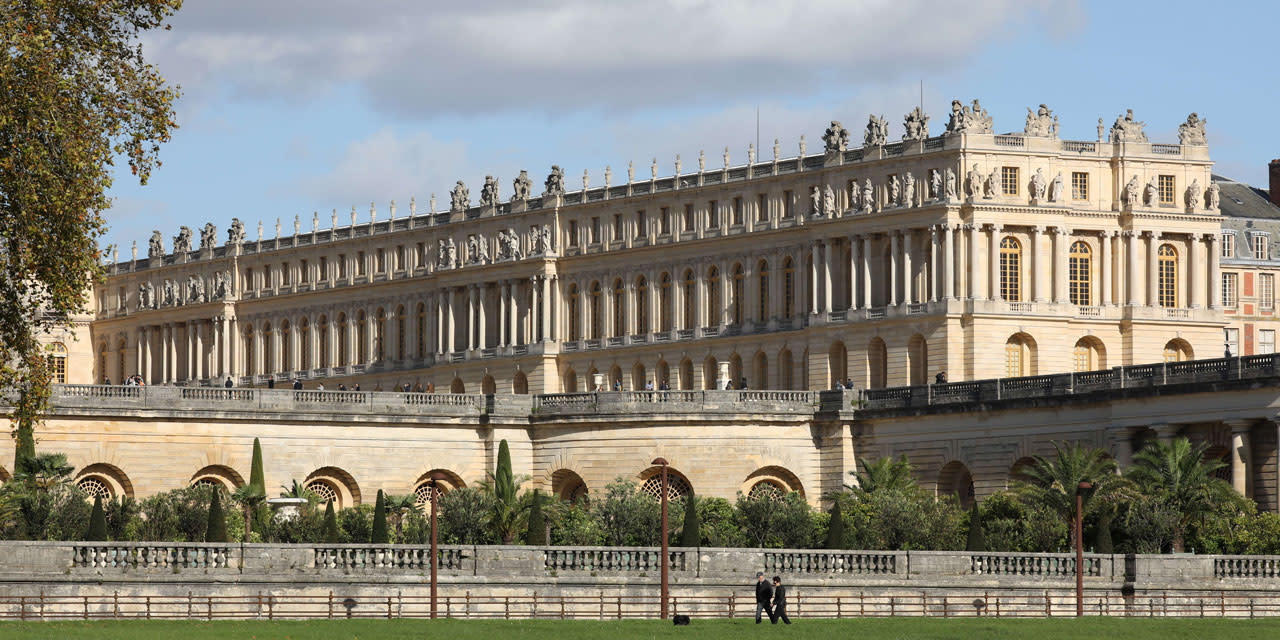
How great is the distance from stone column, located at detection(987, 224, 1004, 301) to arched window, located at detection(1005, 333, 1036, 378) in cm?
202

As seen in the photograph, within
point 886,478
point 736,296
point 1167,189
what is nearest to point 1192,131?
point 1167,189

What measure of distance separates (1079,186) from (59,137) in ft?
242

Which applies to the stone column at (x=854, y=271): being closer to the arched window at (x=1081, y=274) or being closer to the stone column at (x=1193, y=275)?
the arched window at (x=1081, y=274)

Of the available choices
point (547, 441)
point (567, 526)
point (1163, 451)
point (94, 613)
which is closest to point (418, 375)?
point (547, 441)

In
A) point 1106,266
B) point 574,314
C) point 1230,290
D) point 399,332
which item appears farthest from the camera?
point 399,332

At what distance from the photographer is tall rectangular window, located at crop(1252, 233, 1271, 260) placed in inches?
5989

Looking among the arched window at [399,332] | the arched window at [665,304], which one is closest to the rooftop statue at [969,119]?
Answer: the arched window at [665,304]

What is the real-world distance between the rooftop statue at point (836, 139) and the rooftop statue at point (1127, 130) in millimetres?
12086

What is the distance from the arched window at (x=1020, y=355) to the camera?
12219 centimetres

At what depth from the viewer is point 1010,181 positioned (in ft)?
403

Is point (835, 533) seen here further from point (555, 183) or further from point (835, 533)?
point (555, 183)

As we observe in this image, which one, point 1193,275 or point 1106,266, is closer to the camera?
point 1106,266

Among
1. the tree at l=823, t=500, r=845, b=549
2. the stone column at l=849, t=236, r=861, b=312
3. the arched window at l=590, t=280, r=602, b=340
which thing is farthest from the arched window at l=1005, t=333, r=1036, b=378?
the tree at l=823, t=500, r=845, b=549

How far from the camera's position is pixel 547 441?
9838cm
